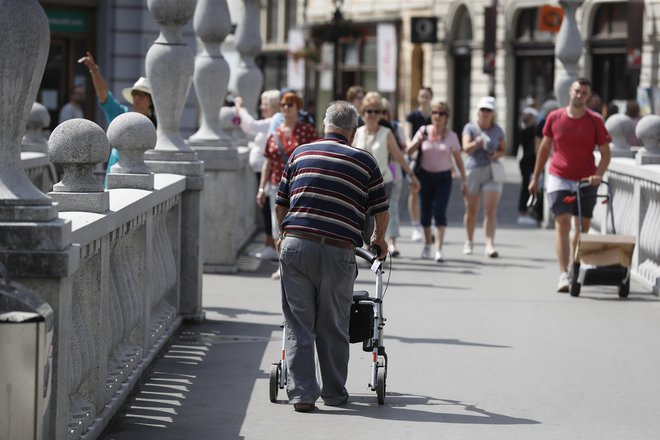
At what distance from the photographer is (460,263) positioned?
17.5m

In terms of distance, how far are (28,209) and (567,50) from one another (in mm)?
15808

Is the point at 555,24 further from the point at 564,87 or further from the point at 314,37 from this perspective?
the point at 564,87

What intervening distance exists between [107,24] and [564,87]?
398 inches

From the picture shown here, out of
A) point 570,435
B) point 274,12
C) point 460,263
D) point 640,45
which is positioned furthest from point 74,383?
point 274,12

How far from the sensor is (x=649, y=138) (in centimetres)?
1584

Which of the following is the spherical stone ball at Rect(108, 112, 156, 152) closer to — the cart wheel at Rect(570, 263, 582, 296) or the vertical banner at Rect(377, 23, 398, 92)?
the cart wheel at Rect(570, 263, 582, 296)

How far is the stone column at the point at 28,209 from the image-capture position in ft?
21.0

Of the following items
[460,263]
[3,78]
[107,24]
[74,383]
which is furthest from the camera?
[107,24]

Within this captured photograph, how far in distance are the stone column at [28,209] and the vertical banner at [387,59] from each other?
40966mm

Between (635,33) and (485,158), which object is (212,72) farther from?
(635,33)

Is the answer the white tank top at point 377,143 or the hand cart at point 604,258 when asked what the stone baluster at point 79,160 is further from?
the white tank top at point 377,143

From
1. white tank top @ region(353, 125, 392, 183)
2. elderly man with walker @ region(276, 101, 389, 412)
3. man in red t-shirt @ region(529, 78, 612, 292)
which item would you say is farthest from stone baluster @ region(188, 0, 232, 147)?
elderly man with walker @ region(276, 101, 389, 412)

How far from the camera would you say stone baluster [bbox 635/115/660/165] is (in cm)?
1569

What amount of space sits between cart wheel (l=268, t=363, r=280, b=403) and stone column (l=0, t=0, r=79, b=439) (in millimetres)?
2319
